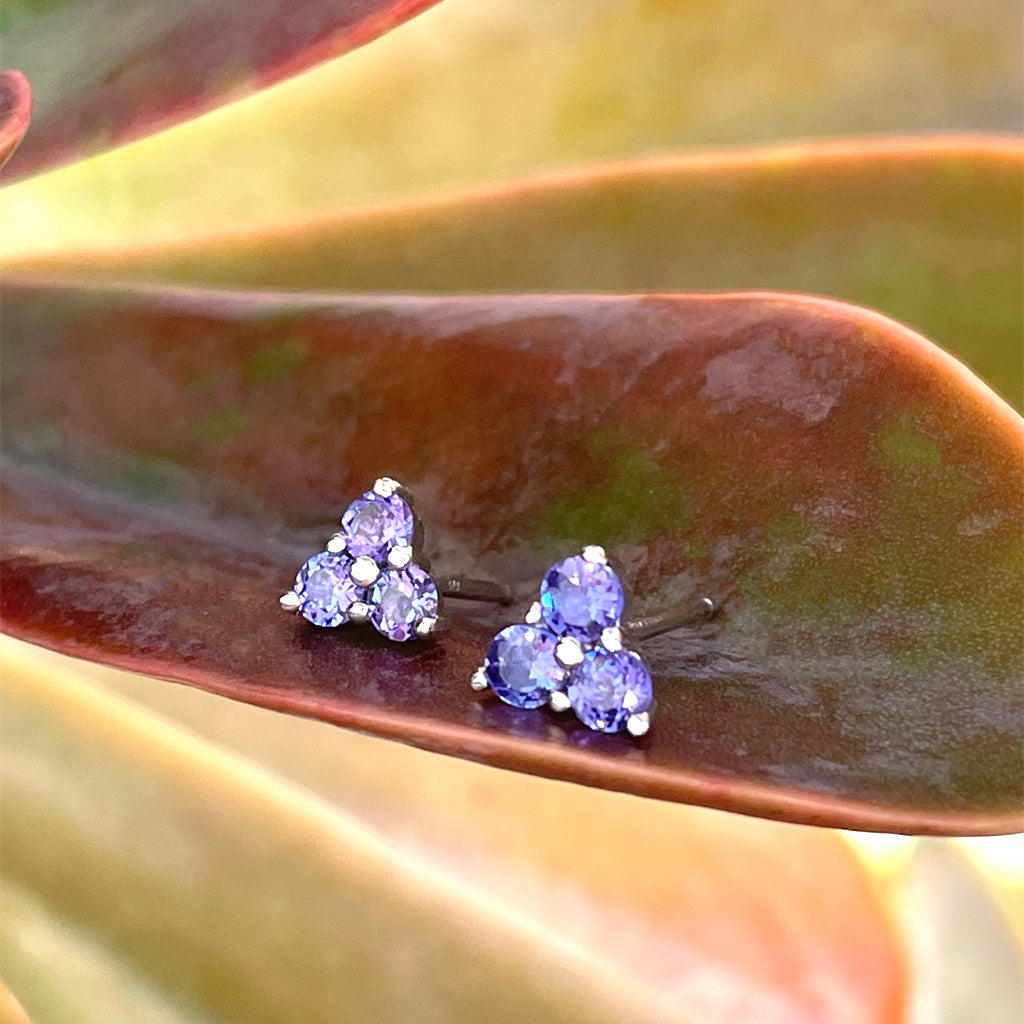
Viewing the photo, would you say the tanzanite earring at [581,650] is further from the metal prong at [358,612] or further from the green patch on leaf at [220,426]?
the green patch on leaf at [220,426]

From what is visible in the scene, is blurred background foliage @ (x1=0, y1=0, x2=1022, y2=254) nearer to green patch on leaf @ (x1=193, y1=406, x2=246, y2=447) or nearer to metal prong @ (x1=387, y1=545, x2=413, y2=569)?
green patch on leaf @ (x1=193, y1=406, x2=246, y2=447)

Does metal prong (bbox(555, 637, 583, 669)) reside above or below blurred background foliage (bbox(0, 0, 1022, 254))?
below

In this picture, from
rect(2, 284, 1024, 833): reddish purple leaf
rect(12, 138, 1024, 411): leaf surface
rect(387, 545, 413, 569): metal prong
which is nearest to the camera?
rect(2, 284, 1024, 833): reddish purple leaf

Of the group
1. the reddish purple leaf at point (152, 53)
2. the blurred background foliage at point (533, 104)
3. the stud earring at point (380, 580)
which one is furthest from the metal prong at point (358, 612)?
the blurred background foliage at point (533, 104)

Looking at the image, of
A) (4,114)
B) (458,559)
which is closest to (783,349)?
(458,559)

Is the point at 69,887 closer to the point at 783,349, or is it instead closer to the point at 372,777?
the point at 372,777

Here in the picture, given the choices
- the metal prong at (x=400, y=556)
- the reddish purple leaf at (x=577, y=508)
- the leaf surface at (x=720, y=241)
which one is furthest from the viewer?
the leaf surface at (x=720, y=241)

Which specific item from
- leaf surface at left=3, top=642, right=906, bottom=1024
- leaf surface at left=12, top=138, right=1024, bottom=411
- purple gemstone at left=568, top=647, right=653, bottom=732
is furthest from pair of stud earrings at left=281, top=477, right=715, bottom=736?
leaf surface at left=12, top=138, right=1024, bottom=411
